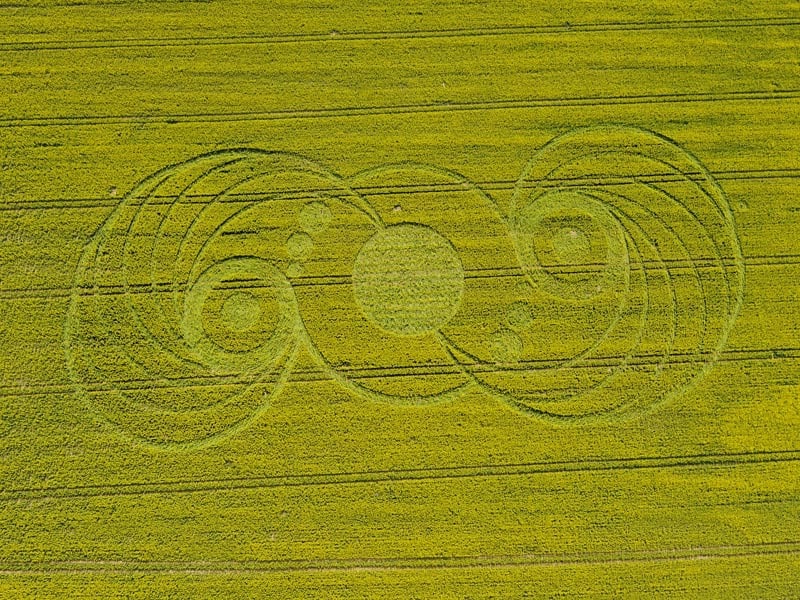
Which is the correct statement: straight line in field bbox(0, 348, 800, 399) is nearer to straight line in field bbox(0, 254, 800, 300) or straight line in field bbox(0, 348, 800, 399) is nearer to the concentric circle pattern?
the concentric circle pattern

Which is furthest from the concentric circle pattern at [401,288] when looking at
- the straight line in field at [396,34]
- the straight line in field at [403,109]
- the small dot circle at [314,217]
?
the straight line in field at [396,34]

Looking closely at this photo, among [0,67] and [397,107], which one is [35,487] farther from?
[397,107]

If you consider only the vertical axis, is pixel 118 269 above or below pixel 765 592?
above

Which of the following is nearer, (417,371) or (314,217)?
(417,371)

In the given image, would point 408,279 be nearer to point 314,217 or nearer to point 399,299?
point 399,299

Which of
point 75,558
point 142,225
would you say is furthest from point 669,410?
point 75,558

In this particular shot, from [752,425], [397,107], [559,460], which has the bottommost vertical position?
[559,460]

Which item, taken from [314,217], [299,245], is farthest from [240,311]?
[314,217]
